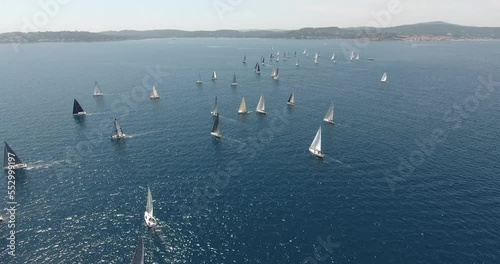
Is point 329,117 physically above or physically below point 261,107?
below

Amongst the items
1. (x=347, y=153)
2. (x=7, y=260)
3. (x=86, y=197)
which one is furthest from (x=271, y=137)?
(x=7, y=260)

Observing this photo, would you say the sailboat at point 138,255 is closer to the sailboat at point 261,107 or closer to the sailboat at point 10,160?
the sailboat at point 10,160

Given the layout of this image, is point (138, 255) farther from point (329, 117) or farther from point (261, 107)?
point (261, 107)

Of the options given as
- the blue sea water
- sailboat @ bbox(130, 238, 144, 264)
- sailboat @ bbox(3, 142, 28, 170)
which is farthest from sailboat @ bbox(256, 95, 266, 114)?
sailboat @ bbox(130, 238, 144, 264)

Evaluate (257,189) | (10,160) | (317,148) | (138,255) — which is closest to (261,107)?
(317,148)

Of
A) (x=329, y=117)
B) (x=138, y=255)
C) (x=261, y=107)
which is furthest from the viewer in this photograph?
(x=261, y=107)

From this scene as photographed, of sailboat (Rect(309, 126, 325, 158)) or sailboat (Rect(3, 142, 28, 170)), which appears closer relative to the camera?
sailboat (Rect(3, 142, 28, 170))

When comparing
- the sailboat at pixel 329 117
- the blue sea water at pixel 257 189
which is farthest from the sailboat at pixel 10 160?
the sailboat at pixel 329 117

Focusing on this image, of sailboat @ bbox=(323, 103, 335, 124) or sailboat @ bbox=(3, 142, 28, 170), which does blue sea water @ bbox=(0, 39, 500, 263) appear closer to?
sailboat @ bbox=(3, 142, 28, 170)
